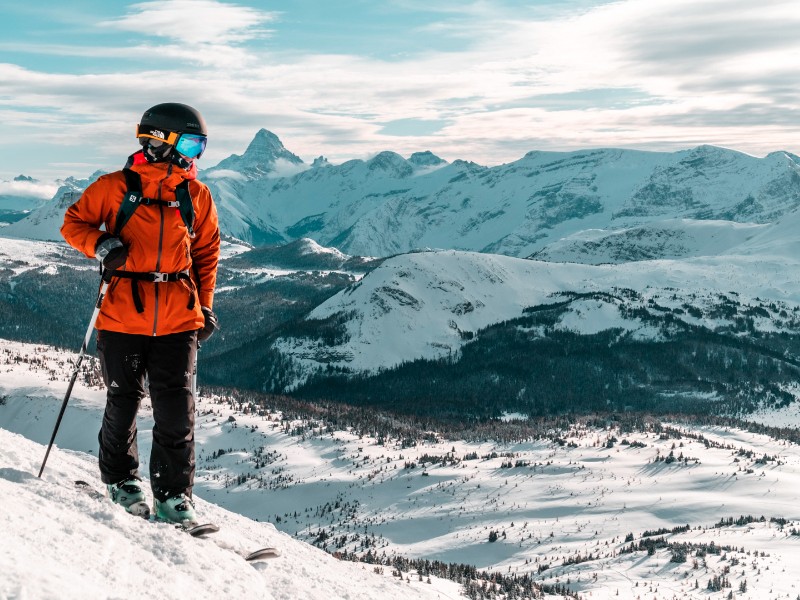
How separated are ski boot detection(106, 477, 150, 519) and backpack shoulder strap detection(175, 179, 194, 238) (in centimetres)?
365

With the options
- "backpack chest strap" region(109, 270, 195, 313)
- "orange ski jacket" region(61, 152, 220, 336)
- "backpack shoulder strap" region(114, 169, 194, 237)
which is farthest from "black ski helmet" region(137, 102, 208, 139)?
"backpack chest strap" region(109, 270, 195, 313)

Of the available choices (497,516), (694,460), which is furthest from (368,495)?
(694,460)

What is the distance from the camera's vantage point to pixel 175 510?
9.86m

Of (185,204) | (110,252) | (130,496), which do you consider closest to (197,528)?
(130,496)

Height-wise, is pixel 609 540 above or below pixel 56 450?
below

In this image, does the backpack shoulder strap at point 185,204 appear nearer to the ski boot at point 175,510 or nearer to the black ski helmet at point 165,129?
the black ski helmet at point 165,129

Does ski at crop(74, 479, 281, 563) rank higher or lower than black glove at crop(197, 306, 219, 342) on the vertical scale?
lower

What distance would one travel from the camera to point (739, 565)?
7025cm

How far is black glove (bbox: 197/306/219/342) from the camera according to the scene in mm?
10203

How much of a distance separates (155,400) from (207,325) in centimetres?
130

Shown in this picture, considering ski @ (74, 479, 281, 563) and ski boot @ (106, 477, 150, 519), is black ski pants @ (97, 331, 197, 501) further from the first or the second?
ski @ (74, 479, 281, 563)

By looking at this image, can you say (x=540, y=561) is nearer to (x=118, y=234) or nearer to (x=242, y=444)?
(x=242, y=444)

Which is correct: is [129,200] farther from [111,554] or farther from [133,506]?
[111,554]

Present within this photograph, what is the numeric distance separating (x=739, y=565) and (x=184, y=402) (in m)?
74.8
